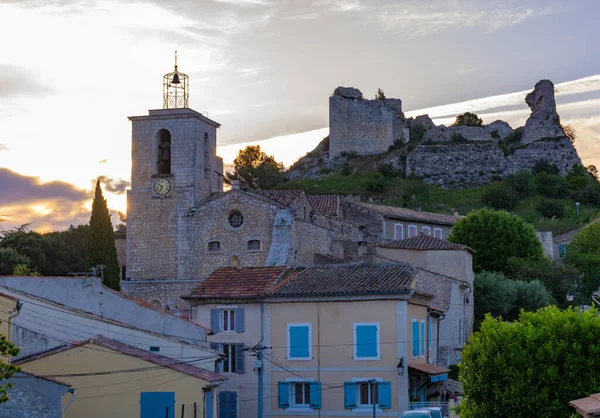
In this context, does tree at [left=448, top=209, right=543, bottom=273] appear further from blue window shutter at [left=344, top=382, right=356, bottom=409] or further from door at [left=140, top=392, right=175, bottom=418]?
door at [left=140, top=392, right=175, bottom=418]

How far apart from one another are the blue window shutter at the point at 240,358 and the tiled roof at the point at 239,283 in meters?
2.01

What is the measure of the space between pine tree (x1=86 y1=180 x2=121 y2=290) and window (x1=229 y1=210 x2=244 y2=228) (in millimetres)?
6675

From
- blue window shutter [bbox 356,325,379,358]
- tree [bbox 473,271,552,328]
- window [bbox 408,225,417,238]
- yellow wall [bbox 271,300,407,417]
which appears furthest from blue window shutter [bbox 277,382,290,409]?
window [bbox 408,225,417,238]

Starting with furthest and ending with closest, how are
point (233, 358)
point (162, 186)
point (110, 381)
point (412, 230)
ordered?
point (412, 230)
point (162, 186)
point (233, 358)
point (110, 381)

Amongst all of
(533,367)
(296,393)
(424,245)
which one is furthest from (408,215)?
(533,367)

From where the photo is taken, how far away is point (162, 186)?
5956 cm

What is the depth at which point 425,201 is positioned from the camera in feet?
304

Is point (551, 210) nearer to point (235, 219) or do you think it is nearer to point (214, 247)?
point (235, 219)

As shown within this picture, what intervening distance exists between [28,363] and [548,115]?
276 ft

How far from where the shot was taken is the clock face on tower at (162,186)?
59438 mm

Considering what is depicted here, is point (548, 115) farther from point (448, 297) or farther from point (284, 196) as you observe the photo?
point (448, 297)

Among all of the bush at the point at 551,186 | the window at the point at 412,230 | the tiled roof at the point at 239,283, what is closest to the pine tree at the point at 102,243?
the tiled roof at the point at 239,283

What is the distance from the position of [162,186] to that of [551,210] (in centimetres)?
4268

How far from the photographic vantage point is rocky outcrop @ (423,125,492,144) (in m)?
107
